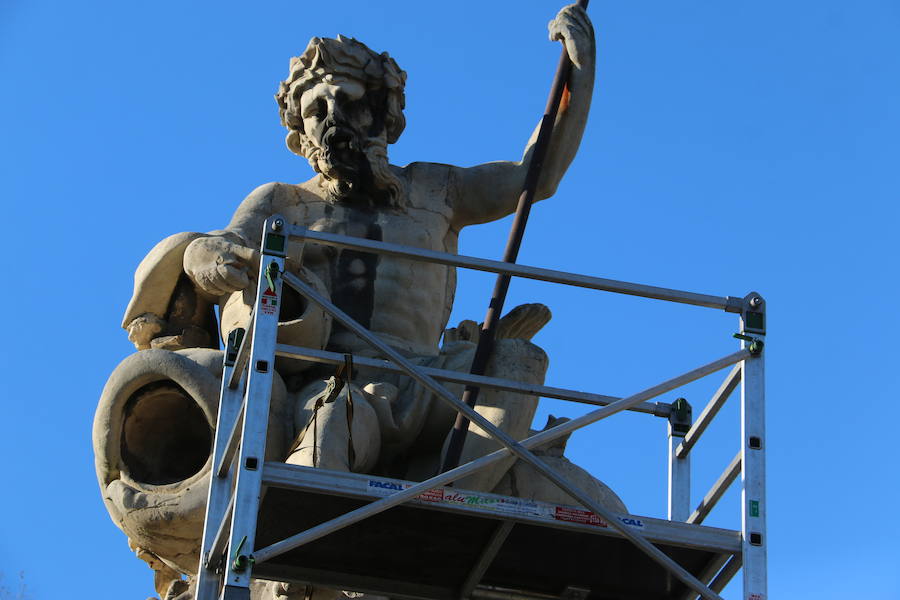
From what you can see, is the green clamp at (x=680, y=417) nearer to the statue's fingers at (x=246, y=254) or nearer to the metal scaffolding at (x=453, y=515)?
the metal scaffolding at (x=453, y=515)

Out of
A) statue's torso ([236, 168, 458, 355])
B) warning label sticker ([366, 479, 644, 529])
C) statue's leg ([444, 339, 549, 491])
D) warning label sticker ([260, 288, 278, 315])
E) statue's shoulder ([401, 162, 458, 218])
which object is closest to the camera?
warning label sticker ([366, 479, 644, 529])

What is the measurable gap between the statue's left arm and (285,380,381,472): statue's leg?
2.18m

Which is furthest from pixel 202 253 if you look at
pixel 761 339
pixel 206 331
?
pixel 761 339

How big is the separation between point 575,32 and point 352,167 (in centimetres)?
178

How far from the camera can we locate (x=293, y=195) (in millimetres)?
16516

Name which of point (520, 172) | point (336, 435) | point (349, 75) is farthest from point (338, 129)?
point (336, 435)

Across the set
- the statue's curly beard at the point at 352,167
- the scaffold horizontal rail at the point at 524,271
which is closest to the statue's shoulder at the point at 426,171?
the statue's curly beard at the point at 352,167

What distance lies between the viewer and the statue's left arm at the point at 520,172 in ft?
53.5

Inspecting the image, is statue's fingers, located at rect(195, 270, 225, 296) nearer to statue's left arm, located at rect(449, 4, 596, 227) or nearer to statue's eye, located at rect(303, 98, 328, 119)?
statue's eye, located at rect(303, 98, 328, 119)

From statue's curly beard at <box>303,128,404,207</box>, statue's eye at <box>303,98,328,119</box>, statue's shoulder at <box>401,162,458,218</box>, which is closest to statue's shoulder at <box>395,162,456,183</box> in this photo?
statue's shoulder at <box>401,162,458,218</box>

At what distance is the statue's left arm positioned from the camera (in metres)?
16.3

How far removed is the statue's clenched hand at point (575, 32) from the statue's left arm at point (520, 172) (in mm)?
18

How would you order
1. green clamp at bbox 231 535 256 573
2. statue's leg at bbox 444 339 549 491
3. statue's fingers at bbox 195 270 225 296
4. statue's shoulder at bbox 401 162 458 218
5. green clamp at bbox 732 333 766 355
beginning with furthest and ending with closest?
statue's shoulder at bbox 401 162 458 218 < statue's fingers at bbox 195 270 225 296 < statue's leg at bbox 444 339 549 491 < green clamp at bbox 732 333 766 355 < green clamp at bbox 231 535 256 573

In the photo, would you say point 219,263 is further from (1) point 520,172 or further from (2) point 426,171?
(1) point 520,172
